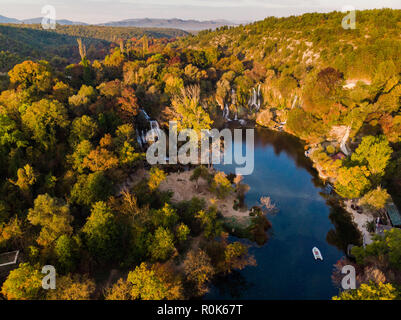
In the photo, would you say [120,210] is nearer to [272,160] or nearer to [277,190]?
[277,190]

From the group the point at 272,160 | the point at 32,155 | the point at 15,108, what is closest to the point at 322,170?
the point at 272,160

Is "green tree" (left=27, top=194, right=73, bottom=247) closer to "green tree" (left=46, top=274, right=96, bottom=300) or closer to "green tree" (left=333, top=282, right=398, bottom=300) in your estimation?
"green tree" (left=46, top=274, right=96, bottom=300)

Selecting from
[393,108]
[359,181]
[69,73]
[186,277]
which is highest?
[69,73]

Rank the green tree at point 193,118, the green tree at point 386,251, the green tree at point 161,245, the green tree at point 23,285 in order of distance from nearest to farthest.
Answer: the green tree at point 23,285 < the green tree at point 386,251 < the green tree at point 161,245 < the green tree at point 193,118

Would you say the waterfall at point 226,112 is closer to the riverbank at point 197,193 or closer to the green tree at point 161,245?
the riverbank at point 197,193

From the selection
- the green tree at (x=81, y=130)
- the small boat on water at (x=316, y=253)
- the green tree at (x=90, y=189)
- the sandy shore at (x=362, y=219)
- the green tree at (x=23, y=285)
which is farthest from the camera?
the green tree at (x=81, y=130)

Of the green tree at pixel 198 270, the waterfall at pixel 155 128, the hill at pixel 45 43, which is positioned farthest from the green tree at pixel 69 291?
the hill at pixel 45 43
